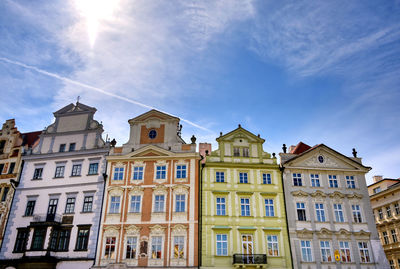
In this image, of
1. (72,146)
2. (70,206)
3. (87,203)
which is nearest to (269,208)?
(87,203)

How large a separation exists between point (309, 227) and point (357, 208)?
5.76 m

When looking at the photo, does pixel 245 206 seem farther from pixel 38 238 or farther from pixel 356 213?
pixel 38 238

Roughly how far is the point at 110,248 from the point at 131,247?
6.58 ft

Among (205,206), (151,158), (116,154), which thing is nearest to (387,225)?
(205,206)

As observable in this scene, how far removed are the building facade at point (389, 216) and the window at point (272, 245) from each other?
17.1m

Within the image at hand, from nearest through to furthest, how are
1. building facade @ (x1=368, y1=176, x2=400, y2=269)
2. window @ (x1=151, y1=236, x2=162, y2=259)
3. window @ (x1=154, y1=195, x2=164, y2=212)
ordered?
window @ (x1=151, y1=236, x2=162, y2=259) → window @ (x1=154, y1=195, x2=164, y2=212) → building facade @ (x1=368, y1=176, x2=400, y2=269)

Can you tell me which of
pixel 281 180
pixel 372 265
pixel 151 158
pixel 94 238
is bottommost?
pixel 372 265

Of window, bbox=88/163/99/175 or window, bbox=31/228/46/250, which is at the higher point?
window, bbox=88/163/99/175

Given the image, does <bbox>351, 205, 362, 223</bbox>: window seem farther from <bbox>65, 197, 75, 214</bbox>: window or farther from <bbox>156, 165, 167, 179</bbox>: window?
<bbox>65, 197, 75, 214</bbox>: window

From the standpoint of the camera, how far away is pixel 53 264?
31.5 meters

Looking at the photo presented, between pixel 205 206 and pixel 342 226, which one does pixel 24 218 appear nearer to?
pixel 205 206

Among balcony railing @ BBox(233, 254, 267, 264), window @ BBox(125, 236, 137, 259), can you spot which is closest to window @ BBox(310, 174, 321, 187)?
balcony railing @ BBox(233, 254, 267, 264)

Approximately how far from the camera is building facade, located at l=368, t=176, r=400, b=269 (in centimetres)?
3931

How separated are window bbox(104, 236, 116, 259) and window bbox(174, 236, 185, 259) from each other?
19.3 ft
